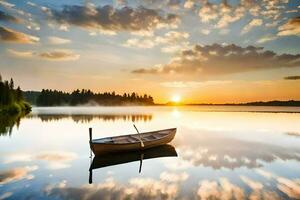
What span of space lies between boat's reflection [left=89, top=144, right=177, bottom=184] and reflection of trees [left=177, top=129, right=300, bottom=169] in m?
1.59

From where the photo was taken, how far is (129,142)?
2339 centimetres

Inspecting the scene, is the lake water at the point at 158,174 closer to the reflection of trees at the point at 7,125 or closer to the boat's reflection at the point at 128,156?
the boat's reflection at the point at 128,156

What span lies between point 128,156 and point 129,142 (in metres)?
1.24

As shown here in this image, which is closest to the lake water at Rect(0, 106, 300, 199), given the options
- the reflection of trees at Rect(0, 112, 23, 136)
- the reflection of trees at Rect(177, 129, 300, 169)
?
the reflection of trees at Rect(177, 129, 300, 169)

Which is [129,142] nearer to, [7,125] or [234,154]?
[234,154]

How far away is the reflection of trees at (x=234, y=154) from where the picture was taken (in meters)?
20.7

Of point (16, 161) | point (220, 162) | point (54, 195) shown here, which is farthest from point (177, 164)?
point (16, 161)

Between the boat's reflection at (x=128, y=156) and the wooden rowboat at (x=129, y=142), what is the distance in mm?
463

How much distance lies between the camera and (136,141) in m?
24.2

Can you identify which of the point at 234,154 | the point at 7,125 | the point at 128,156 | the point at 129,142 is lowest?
the point at 234,154

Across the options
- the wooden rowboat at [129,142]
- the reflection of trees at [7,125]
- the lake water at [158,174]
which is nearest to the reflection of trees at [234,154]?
the lake water at [158,174]

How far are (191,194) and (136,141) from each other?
37.8ft

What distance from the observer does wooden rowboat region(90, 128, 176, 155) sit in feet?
71.2

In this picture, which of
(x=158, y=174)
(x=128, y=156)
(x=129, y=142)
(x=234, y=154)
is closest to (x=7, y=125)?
(x=129, y=142)
